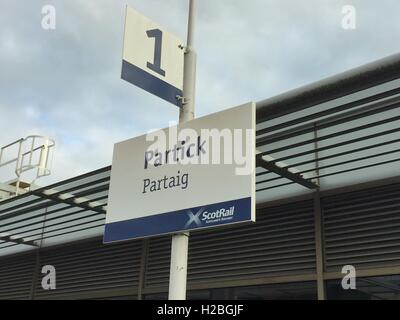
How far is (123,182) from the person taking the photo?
531 cm

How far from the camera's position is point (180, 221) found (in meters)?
4.70

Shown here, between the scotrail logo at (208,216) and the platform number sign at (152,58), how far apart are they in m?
1.28

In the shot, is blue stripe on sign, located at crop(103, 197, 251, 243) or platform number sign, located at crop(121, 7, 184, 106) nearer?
blue stripe on sign, located at crop(103, 197, 251, 243)

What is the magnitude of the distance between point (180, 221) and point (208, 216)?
31 centimetres

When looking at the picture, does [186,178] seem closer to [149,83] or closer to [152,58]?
[149,83]

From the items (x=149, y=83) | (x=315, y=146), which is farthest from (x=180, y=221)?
(x=315, y=146)

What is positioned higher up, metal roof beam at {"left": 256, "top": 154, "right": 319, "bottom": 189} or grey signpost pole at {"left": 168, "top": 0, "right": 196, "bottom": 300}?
metal roof beam at {"left": 256, "top": 154, "right": 319, "bottom": 189}

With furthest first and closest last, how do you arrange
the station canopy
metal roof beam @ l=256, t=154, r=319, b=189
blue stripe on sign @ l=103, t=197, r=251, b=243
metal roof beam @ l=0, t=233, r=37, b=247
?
metal roof beam @ l=0, t=233, r=37, b=247
metal roof beam @ l=256, t=154, r=319, b=189
blue stripe on sign @ l=103, t=197, r=251, b=243
the station canopy

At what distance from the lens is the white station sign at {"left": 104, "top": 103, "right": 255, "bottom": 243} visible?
450 cm

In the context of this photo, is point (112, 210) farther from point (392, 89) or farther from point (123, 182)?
point (392, 89)

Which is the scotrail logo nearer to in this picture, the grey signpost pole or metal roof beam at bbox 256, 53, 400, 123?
the grey signpost pole

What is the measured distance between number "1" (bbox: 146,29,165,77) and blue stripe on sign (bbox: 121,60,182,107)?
94 mm

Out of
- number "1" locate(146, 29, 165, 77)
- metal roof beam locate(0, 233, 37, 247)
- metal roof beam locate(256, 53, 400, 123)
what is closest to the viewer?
metal roof beam locate(256, 53, 400, 123)

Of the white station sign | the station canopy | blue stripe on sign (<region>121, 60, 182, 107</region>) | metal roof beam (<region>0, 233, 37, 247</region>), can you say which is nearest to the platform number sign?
blue stripe on sign (<region>121, 60, 182, 107</region>)
